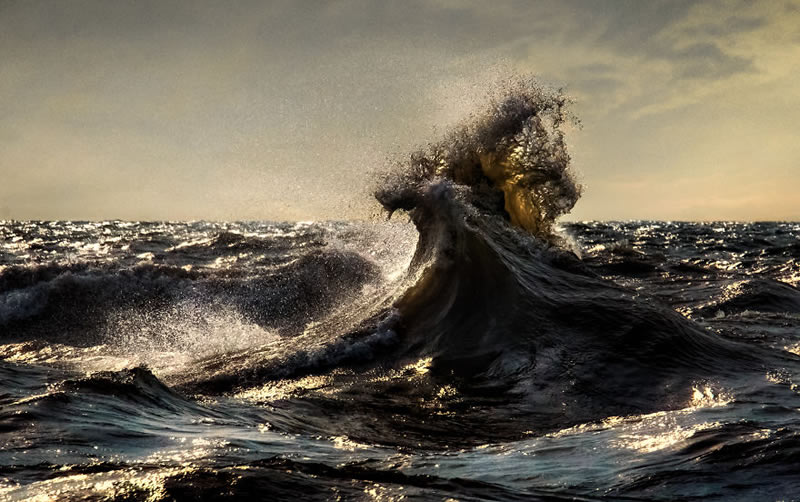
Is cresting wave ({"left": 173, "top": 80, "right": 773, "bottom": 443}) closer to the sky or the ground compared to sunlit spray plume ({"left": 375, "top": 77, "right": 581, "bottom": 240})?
closer to the ground

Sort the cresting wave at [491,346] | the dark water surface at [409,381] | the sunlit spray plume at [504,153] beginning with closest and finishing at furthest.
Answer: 1. the dark water surface at [409,381]
2. the cresting wave at [491,346]
3. the sunlit spray plume at [504,153]

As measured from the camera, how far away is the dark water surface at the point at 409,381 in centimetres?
278

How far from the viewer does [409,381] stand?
19.3ft

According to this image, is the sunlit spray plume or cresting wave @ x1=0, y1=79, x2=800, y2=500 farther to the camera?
the sunlit spray plume

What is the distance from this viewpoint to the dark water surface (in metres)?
2.78

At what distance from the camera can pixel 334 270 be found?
45.0ft

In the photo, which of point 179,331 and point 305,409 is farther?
point 179,331

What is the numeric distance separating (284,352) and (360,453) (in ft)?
Result: 12.4

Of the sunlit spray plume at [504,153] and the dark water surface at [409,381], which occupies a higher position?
the sunlit spray plume at [504,153]

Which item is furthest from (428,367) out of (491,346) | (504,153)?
(504,153)

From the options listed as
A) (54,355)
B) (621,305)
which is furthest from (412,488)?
(54,355)

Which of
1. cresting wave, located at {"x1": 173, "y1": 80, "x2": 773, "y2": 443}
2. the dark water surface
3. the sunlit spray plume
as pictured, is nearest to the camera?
Result: the dark water surface

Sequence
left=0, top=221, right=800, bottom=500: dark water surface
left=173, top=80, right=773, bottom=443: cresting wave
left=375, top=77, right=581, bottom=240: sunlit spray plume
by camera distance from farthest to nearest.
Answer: left=375, top=77, right=581, bottom=240: sunlit spray plume < left=173, top=80, right=773, bottom=443: cresting wave < left=0, top=221, right=800, bottom=500: dark water surface

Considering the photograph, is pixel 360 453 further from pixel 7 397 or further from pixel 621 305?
pixel 621 305
